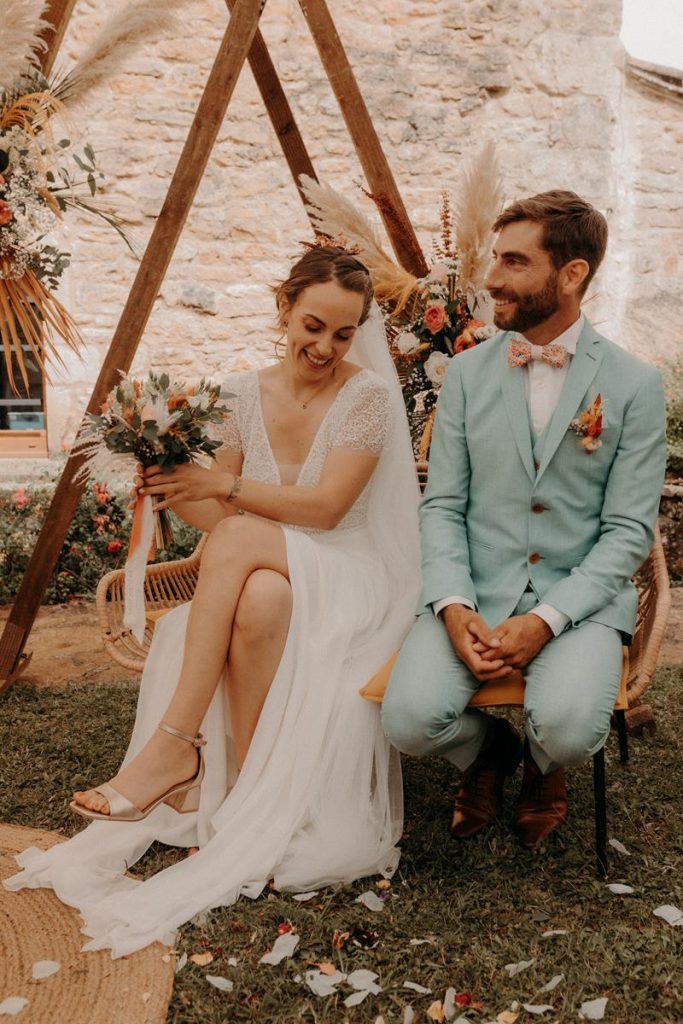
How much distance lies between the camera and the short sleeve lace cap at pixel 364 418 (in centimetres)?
285

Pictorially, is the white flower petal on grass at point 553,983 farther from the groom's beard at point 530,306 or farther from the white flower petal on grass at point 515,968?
the groom's beard at point 530,306

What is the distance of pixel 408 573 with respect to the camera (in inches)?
117

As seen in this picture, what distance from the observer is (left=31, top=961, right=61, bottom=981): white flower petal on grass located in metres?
2.02

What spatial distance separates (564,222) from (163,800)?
1860mm

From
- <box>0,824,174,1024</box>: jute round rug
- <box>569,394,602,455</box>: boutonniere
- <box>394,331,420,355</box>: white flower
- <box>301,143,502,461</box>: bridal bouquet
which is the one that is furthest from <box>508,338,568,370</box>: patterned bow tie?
<box>0,824,174,1024</box>: jute round rug

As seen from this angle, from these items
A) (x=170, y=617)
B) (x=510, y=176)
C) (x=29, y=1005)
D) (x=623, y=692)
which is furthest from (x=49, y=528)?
(x=510, y=176)

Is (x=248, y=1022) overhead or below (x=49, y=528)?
below

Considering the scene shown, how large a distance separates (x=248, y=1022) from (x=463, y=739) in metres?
0.87

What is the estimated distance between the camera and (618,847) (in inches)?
102

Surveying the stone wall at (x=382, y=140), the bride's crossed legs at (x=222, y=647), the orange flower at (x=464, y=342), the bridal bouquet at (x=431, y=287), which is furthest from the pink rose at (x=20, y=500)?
the bride's crossed legs at (x=222, y=647)

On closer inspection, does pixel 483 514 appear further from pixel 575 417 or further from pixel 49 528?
pixel 49 528

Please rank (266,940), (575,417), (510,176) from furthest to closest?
(510,176), (575,417), (266,940)

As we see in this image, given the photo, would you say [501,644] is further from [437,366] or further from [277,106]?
[277,106]

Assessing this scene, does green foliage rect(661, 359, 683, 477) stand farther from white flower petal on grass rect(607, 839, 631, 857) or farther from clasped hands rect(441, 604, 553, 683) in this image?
clasped hands rect(441, 604, 553, 683)
